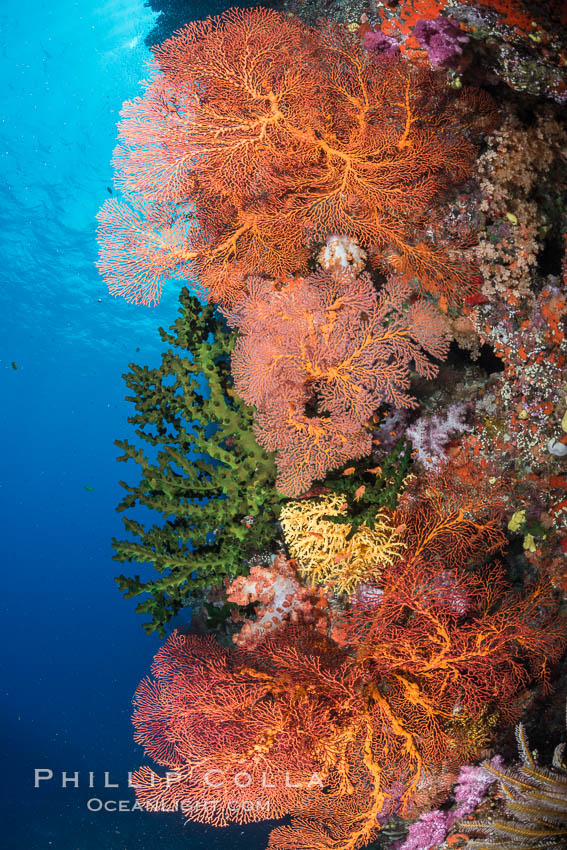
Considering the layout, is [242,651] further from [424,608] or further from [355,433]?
[355,433]

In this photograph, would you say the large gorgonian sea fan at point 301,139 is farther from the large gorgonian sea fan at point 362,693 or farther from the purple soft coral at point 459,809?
the purple soft coral at point 459,809

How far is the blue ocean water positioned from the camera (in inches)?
534

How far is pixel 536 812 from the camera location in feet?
8.64

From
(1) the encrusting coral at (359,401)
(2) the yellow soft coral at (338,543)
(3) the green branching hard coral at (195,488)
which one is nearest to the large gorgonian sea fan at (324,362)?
(1) the encrusting coral at (359,401)

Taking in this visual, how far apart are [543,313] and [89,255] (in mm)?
20229

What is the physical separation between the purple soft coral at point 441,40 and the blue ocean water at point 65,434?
14.6 ft

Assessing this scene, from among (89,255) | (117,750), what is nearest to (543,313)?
(89,255)

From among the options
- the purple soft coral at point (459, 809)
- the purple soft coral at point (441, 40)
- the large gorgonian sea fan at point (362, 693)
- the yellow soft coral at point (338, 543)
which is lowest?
the purple soft coral at point (459, 809)

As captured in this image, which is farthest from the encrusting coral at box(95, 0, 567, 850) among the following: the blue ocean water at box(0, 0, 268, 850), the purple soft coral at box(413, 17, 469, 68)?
the blue ocean water at box(0, 0, 268, 850)

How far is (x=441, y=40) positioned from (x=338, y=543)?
12.5 feet

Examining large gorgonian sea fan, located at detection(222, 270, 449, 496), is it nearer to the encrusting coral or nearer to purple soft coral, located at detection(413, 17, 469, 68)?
the encrusting coral

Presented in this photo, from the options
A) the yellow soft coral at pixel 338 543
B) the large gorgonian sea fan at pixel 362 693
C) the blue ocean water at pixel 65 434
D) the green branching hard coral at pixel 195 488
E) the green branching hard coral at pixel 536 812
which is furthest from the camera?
the blue ocean water at pixel 65 434

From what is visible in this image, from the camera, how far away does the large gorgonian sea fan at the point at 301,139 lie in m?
3.16

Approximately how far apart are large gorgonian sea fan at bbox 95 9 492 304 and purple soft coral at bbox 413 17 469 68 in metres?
0.12
